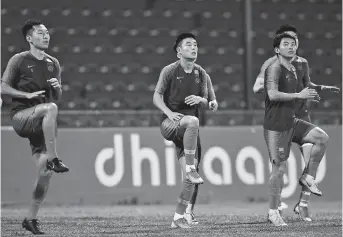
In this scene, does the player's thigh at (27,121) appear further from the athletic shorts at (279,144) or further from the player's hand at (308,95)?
the player's hand at (308,95)

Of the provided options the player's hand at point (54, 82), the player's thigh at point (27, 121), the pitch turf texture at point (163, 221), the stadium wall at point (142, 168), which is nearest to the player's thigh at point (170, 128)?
the pitch turf texture at point (163, 221)

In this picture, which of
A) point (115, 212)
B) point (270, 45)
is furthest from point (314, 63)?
point (115, 212)

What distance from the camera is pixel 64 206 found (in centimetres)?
1219

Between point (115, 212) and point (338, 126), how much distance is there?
13.1 ft

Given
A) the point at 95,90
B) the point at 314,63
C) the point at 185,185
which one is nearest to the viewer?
the point at 185,185

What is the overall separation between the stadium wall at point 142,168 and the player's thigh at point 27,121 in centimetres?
383

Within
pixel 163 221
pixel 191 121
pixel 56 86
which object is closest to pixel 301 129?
pixel 191 121

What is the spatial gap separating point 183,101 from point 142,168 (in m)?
3.59

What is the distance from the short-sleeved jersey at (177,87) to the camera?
9039 mm

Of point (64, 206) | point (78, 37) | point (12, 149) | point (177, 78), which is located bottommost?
point (64, 206)

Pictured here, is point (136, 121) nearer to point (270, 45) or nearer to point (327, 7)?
point (270, 45)

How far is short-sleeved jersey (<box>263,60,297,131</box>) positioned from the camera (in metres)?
9.09

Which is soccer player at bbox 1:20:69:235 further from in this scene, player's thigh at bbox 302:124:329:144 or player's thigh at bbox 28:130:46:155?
player's thigh at bbox 302:124:329:144

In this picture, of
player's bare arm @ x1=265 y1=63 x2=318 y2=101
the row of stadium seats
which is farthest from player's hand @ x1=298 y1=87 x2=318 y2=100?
the row of stadium seats
